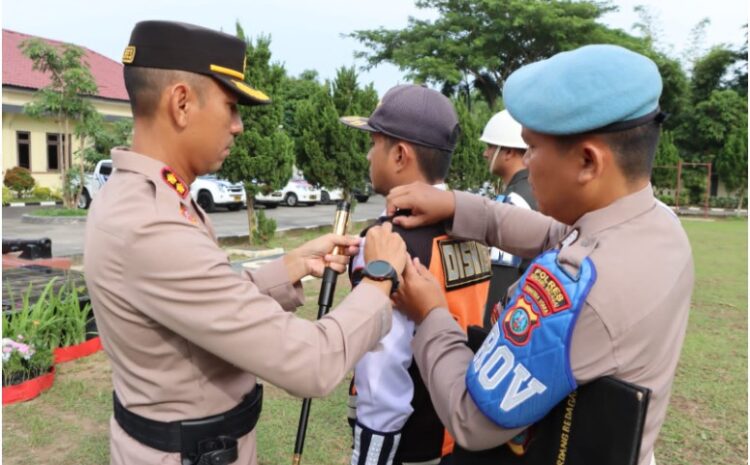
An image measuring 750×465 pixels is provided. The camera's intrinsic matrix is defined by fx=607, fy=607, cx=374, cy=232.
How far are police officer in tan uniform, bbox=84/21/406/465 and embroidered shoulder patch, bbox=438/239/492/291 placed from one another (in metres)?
0.31

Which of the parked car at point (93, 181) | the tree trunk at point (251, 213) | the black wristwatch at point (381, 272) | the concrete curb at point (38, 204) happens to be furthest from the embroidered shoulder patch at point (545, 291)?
the concrete curb at point (38, 204)

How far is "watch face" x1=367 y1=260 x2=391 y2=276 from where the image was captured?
62.2 inches

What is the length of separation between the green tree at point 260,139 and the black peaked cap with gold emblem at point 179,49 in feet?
31.3

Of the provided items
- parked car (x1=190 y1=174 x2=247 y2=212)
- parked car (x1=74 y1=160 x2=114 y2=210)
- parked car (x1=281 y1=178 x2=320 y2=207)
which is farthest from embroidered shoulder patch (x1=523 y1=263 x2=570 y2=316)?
parked car (x1=281 y1=178 x2=320 y2=207)

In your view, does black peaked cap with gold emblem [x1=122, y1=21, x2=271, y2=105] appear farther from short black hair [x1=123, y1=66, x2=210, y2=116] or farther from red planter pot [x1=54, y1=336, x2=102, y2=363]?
red planter pot [x1=54, y1=336, x2=102, y2=363]

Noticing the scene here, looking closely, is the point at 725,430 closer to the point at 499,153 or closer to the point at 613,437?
the point at 499,153

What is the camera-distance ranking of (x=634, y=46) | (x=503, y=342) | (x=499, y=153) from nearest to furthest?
(x=503, y=342) < (x=499, y=153) < (x=634, y=46)

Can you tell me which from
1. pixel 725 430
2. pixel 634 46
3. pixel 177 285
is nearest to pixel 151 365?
pixel 177 285

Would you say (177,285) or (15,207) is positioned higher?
(177,285)

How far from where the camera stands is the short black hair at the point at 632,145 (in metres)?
1.25

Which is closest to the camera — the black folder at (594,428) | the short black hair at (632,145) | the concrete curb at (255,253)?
the black folder at (594,428)

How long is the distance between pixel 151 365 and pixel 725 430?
4.02 metres

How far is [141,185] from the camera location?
1.49 meters

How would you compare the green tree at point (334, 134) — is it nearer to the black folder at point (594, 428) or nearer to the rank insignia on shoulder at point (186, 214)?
the rank insignia on shoulder at point (186, 214)
